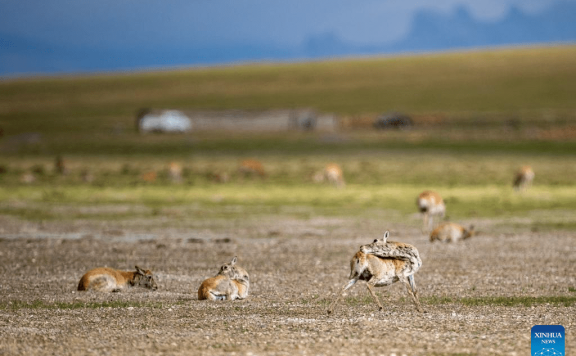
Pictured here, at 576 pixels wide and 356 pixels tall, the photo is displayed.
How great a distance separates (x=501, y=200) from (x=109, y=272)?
2287 cm

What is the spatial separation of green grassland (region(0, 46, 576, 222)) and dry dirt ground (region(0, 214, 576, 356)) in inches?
244

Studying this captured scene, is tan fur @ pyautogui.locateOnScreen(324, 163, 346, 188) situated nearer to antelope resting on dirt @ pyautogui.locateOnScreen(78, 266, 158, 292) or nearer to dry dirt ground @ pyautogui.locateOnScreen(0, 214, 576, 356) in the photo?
dry dirt ground @ pyautogui.locateOnScreen(0, 214, 576, 356)

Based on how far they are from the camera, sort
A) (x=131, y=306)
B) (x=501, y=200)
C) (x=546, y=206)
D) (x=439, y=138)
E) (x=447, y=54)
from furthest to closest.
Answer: (x=447, y=54), (x=439, y=138), (x=501, y=200), (x=546, y=206), (x=131, y=306)

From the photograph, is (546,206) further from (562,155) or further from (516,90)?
(516,90)

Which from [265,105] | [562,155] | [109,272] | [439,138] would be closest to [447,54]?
[265,105]

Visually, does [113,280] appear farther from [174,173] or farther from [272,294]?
[174,173]

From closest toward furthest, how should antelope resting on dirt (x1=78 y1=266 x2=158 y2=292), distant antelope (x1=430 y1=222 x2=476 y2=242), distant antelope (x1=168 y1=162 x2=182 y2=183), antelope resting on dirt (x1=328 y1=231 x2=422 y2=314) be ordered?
antelope resting on dirt (x1=328 y1=231 x2=422 y2=314) → antelope resting on dirt (x1=78 y1=266 x2=158 y2=292) → distant antelope (x1=430 y1=222 x2=476 y2=242) → distant antelope (x1=168 y1=162 x2=182 y2=183)

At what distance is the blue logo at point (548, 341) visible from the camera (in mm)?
10594

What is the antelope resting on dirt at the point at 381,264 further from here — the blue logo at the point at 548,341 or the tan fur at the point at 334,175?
the tan fur at the point at 334,175

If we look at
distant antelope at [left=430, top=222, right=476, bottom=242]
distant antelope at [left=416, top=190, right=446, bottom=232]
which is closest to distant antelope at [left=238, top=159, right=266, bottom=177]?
distant antelope at [left=416, top=190, right=446, bottom=232]

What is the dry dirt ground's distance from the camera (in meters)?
11.5

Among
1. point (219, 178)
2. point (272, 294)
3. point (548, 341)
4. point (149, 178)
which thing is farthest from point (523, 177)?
point (548, 341)

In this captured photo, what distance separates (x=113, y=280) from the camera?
16016mm

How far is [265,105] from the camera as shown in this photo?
119 metres
